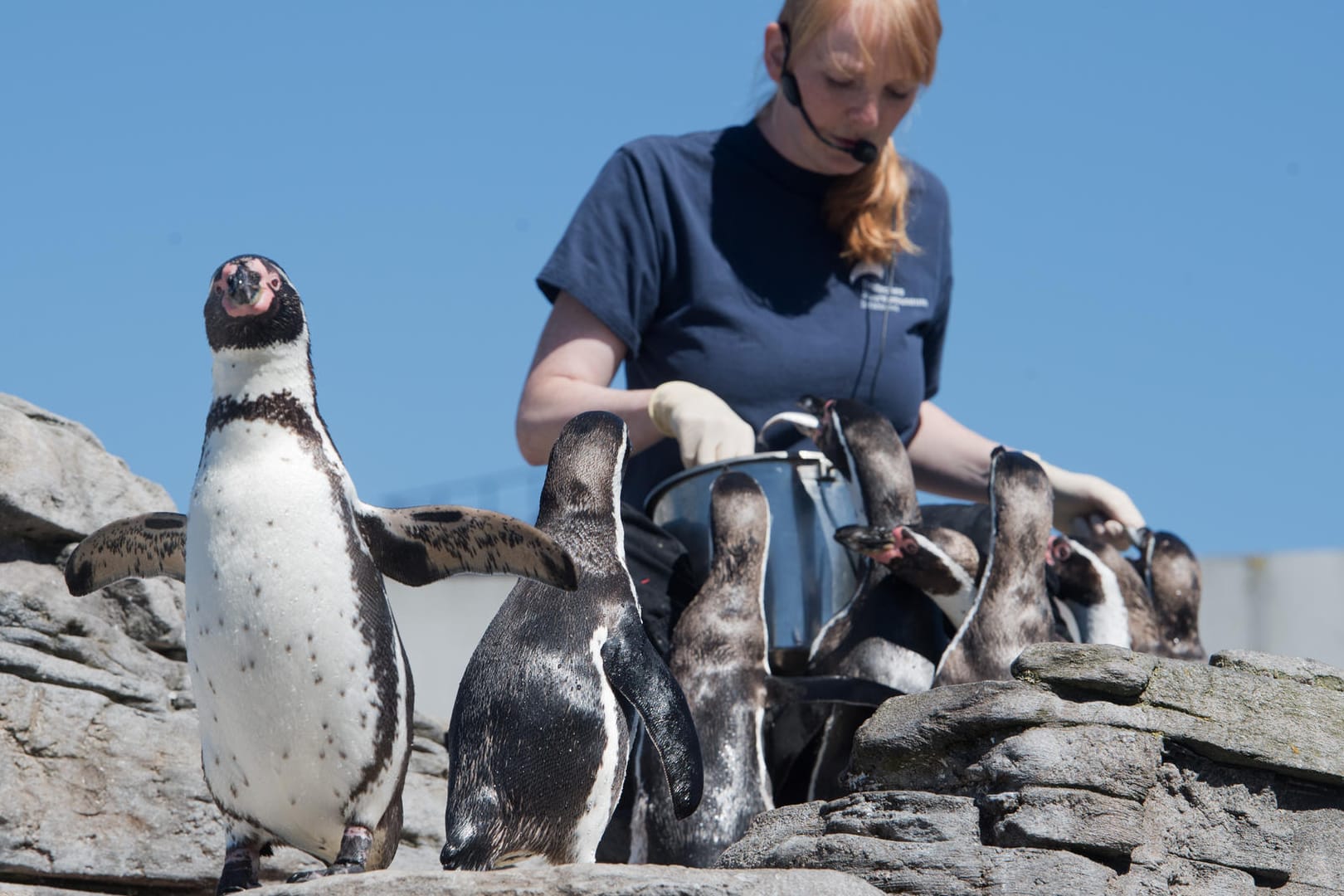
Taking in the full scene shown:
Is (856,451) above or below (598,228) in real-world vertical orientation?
below

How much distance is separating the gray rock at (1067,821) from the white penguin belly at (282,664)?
740mm

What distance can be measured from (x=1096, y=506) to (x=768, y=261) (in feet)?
3.27

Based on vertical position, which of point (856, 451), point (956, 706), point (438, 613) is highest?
point (856, 451)

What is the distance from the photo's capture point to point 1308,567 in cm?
554

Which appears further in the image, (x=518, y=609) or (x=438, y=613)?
(x=438, y=613)

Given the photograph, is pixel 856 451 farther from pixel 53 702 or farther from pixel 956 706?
pixel 53 702

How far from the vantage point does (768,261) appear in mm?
3447

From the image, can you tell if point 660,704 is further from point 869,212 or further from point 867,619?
point 869,212

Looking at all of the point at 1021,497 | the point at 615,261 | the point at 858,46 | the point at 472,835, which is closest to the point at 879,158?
the point at 858,46

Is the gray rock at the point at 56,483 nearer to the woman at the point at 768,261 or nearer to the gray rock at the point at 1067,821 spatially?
the woman at the point at 768,261

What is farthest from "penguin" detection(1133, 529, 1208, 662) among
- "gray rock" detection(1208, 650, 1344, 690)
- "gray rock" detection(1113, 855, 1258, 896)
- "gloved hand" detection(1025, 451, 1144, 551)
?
"gray rock" detection(1113, 855, 1258, 896)

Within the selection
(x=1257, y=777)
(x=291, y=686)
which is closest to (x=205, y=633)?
(x=291, y=686)

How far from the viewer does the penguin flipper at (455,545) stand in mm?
2051

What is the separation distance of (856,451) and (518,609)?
1.13m
